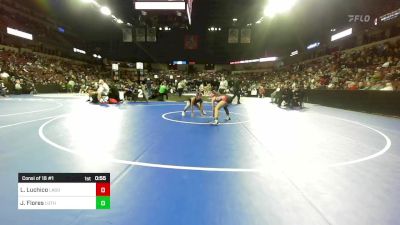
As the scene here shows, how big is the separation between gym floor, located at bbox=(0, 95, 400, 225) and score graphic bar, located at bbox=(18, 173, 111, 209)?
37 cm

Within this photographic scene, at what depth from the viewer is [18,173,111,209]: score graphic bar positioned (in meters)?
2.57

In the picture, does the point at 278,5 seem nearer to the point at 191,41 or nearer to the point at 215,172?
the point at 191,41

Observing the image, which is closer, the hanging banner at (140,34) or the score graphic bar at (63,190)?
the score graphic bar at (63,190)

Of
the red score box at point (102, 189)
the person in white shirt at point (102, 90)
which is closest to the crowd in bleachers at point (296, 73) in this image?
the person in white shirt at point (102, 90)

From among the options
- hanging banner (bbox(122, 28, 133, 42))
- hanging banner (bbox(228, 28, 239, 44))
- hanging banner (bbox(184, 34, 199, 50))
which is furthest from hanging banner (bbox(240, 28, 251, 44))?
hanging banner (bbox(122, 28, 133, 42))

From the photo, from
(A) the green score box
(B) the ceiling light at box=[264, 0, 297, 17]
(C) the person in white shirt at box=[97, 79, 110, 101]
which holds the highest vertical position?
(B) the ceiling light at box=[264, 0, 297, 17]

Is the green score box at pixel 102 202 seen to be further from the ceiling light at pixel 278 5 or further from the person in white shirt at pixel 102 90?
the ceiling light at pixel 278 5

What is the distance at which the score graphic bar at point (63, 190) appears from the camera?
257cm

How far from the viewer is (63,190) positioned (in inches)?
101

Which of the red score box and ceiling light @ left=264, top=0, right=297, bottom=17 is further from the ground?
ceiling light @ left=264, top=0, right=297, bottom=17

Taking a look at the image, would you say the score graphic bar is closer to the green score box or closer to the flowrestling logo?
the green score box

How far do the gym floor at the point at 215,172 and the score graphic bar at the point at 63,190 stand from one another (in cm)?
37

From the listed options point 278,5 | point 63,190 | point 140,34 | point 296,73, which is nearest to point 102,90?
point 63,190

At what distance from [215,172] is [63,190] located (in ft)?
8.33
